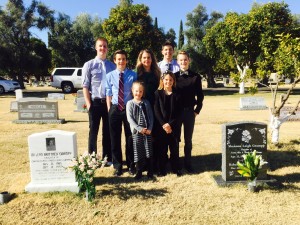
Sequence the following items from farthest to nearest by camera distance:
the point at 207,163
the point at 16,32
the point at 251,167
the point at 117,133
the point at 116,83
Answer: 1. the point at 16,32
2. the point at 207,163
3. the point at 117,133
4. the point at 116,83
5. the point at 251,167

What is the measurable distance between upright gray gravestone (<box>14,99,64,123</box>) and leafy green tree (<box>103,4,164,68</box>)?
601 inches

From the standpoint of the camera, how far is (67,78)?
1082 inches

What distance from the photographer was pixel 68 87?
27.8 meters

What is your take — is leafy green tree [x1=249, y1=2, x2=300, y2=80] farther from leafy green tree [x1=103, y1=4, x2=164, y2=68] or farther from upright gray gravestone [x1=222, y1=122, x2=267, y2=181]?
upright gray gravestone [x1=222, y1=122, x2=267, y2=181]

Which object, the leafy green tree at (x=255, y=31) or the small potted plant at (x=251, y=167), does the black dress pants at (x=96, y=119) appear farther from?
the leafy green tree at (x=255, y=31)

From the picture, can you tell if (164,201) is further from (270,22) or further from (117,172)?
(270,22)

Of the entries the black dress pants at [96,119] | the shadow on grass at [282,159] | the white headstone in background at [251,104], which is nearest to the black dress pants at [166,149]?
the black dress pants at [96,119]

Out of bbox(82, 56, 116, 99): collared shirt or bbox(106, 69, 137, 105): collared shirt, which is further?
bbox(82, 56, 116, 99): collared shirt

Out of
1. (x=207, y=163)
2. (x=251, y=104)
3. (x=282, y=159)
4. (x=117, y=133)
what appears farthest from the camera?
(x=251, y=104)

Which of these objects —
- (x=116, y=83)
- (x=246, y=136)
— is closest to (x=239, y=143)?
(x=246, y=136)

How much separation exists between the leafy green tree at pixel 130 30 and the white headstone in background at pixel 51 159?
2189 centimetres

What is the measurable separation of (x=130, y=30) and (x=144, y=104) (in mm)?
22111

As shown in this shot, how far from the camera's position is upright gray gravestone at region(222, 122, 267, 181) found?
5.30 metres

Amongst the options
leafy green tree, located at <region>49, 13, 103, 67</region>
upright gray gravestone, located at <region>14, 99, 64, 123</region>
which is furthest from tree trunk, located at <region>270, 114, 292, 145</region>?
leafy green tree, located at <region>49, 13, 103, 67</region>
